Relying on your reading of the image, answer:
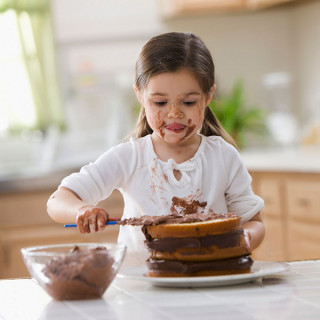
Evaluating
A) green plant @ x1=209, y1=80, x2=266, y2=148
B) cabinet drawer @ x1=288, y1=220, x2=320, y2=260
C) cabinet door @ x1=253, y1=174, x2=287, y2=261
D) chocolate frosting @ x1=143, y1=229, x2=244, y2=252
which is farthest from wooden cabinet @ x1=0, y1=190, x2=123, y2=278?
chocolate frosting @ x1=143, y1=229, x2=244, y2=252

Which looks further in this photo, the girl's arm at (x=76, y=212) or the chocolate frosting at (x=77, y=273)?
the girl's arm at (x=76, y=212)

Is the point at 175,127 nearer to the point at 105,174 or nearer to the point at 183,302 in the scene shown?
the point at 105,174

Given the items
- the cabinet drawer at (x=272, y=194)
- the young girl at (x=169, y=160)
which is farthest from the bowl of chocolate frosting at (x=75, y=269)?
the cabinet drawer at (x=272, y=194)

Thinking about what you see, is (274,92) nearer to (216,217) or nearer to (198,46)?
(198,46)

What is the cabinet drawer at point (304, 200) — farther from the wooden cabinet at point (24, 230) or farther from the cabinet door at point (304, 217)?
the wooden cabinet at point (24, 230)

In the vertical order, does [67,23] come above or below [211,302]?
above

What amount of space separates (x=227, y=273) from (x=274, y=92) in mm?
3339

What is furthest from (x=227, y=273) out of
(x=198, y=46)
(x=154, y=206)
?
(x=198, y=46)

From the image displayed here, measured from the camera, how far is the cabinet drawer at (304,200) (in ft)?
10.3

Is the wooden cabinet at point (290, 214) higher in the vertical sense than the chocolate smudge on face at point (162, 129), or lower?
lower

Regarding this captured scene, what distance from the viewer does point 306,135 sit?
4.11 m

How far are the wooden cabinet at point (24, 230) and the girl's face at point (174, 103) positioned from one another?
205 cm

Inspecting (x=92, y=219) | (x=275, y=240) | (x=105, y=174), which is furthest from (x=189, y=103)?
(x=275, y=240)

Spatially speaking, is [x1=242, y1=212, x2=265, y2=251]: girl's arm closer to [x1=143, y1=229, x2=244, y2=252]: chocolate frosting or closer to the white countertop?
[x1=143, y1=229, x2=244, y2=252]: chocolate frosting
